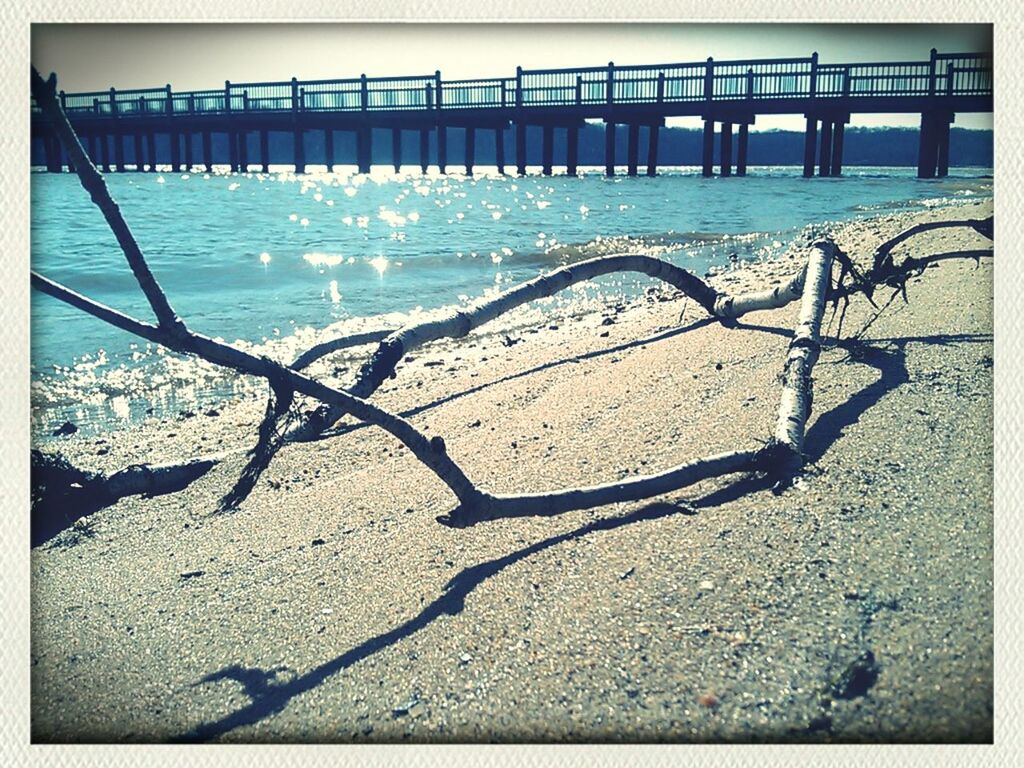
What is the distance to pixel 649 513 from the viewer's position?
224 cm

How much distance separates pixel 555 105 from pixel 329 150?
1.28 meters

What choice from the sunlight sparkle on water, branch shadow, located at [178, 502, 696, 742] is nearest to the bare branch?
branch shadow, located at [178, 502, 696, 742]

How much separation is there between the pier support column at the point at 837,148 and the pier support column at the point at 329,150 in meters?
2.01

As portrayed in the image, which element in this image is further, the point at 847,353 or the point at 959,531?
the point at 847,353

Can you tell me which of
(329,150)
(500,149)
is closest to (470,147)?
(500,149)

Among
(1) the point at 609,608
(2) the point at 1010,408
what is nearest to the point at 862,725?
(1) the point at 609,608

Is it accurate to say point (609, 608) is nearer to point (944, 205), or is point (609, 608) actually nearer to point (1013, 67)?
point (1013, 67)

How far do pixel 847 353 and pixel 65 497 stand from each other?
272 cm

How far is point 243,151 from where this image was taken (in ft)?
12.0

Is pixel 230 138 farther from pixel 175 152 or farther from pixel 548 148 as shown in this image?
pixel 548 148

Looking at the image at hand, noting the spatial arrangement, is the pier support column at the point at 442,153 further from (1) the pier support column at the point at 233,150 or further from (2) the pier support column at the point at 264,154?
(1) the pier support column at the point at 233,150

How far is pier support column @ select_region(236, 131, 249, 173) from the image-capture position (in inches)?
133

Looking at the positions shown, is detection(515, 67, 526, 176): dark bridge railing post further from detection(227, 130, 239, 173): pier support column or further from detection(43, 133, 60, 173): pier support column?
detection(43, 133, 60, 173): pier support column

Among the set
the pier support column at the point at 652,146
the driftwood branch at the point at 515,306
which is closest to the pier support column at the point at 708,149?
the pier support column at the point at 652,146
